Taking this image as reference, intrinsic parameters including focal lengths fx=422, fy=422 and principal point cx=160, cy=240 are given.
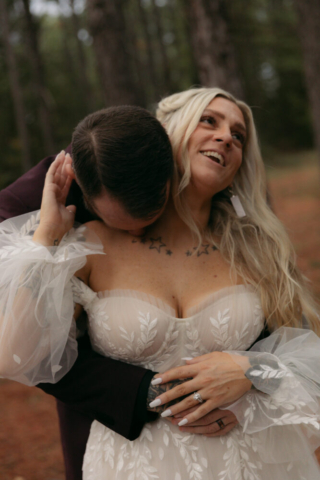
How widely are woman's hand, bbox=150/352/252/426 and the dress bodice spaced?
13 cm

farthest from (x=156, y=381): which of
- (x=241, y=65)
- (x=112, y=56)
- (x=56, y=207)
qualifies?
(x=241, y=65)

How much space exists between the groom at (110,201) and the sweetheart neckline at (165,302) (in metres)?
0.30

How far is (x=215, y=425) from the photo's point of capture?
1893 mm

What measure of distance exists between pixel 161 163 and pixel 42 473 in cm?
359

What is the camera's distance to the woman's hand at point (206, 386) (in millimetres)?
1837

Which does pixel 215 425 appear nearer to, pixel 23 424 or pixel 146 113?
pixel 146 113

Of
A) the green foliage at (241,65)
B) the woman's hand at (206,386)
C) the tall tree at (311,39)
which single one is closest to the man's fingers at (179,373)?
the woman's hand at (206,386)

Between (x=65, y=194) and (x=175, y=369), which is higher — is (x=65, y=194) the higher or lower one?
the higher one

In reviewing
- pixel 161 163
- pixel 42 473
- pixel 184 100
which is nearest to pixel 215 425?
pixel 161 163

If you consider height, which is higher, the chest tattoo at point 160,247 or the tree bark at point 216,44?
the tree bark at point 216,44

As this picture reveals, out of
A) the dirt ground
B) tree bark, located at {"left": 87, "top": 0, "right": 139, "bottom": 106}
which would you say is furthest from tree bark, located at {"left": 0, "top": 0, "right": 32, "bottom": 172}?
the dirt ground

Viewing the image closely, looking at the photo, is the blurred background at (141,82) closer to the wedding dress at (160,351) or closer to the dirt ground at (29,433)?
the dirt ground at (29,433)

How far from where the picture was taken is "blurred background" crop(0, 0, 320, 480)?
13.5 feet

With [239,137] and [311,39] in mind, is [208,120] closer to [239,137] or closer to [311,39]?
[239,137]
